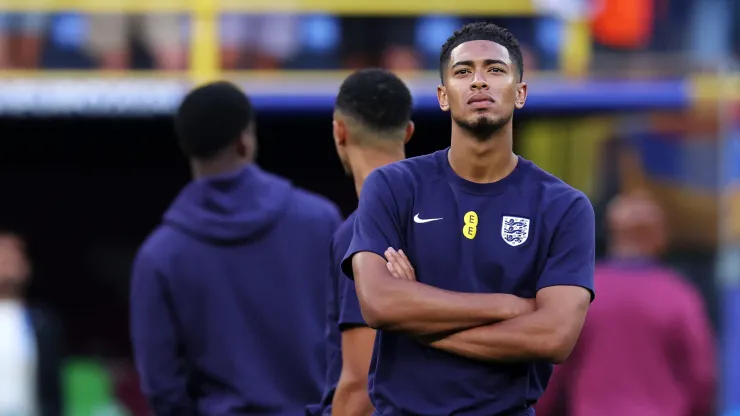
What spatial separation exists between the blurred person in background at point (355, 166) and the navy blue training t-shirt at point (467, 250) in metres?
0.33

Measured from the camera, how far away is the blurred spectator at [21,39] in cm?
1080

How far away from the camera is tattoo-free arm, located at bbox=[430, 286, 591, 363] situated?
315 centimetres

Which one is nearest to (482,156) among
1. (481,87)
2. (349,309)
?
(481,87)

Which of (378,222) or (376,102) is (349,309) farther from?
(376,102)

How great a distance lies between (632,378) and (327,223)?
6.73ft

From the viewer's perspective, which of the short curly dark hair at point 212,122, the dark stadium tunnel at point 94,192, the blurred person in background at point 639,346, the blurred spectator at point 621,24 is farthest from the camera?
the dark stadium tunnel at point 94,192

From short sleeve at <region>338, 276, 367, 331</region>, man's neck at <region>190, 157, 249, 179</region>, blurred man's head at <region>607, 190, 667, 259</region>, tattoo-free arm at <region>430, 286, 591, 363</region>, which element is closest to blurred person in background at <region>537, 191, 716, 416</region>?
blurred man's head at <region>607, 190, 667, 259</region>

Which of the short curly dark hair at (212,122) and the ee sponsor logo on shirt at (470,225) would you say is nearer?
the ee sponsor logo on shirt at (470,225)

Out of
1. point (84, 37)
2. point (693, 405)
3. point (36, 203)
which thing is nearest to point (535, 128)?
point (84, 37)

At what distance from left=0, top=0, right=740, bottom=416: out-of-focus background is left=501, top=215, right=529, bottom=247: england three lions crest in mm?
7412

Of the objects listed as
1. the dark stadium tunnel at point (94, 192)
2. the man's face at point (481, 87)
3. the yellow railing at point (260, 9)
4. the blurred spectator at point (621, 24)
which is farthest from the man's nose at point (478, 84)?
the dark stadium tunnel at point (94, 192)

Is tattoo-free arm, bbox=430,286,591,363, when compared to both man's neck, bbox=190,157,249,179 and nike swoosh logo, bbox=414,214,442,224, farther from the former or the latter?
→ man's neck, bbox=190,157,249,179

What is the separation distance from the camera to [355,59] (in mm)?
11211

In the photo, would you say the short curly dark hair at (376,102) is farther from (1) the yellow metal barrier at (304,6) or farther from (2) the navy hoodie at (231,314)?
(1) the yellow metal barrier at (304,6)
